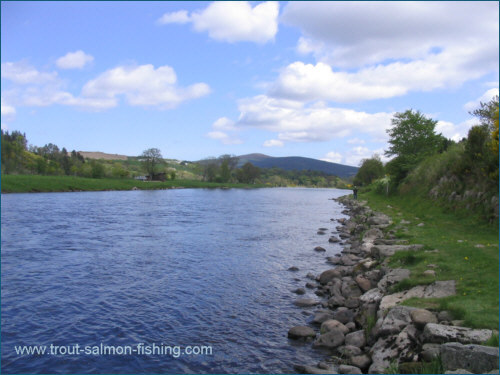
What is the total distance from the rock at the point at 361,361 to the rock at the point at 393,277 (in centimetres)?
427

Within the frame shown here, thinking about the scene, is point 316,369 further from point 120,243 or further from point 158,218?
point 158,218

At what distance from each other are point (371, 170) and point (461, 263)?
4085 inches

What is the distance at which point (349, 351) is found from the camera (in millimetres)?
10148

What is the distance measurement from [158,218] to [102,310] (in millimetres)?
30745

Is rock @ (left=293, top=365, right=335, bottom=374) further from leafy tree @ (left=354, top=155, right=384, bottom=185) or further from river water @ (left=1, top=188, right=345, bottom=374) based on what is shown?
leafy tree @ (left=354, top=155, right=384, bottom=185)

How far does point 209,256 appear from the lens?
76.3 feet

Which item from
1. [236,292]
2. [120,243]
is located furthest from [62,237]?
[236,292]

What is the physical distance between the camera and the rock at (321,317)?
12.8 meters

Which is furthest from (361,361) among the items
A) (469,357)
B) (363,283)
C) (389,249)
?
(389,249)

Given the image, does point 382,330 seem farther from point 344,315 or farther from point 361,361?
point 344,315

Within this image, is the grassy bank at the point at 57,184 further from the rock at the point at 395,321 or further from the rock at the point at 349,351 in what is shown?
the rock at the point at 395,321

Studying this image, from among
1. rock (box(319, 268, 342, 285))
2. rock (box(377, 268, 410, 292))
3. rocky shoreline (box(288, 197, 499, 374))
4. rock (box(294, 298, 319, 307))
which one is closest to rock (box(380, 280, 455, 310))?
rocky shoreline (box(288, 197, 499, 374))

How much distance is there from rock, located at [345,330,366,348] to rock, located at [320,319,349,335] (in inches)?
17.8

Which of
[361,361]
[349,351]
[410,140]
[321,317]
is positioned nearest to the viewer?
[361,361]
